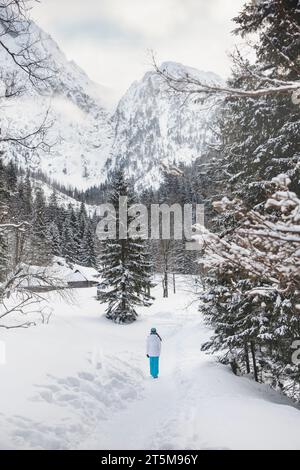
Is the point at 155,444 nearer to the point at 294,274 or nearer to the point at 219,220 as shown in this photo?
the point at 294,274

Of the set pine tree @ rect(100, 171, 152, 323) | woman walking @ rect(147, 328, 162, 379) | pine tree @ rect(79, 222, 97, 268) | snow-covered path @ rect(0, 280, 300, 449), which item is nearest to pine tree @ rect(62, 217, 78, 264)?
pine tree @ rect(79, 222, 97, 268)

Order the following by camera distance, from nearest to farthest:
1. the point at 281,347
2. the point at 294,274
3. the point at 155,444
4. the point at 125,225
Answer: the point at 294,274 < the point at 155,444 < the point at 281,347 < the point at 125,225

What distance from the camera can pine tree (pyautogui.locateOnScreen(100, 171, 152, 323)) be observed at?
28.2m

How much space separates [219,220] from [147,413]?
289 inches

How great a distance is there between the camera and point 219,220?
14297 millimetres

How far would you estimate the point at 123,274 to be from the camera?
2817cm

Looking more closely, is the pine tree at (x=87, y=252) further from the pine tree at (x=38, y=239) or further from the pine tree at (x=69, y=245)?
the pine tree at (x=38, y=239)

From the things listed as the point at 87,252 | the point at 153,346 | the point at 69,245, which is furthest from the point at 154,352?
the point at 87,252

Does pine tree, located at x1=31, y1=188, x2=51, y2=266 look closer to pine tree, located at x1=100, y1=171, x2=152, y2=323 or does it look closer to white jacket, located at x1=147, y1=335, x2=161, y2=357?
pine tree, located at x1=100, y1=171, x2=152, y2=323

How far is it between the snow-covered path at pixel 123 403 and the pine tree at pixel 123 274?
10572 mm

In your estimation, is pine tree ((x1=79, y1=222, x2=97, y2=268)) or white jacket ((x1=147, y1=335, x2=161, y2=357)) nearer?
white jacket ((x1=147, y1=335, x2=161, y2=357))

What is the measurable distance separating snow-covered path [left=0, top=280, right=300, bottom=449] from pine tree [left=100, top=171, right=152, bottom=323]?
10572mm

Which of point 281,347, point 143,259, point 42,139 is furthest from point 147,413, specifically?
point 143,259

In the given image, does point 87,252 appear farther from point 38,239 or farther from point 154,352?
point 154,352
